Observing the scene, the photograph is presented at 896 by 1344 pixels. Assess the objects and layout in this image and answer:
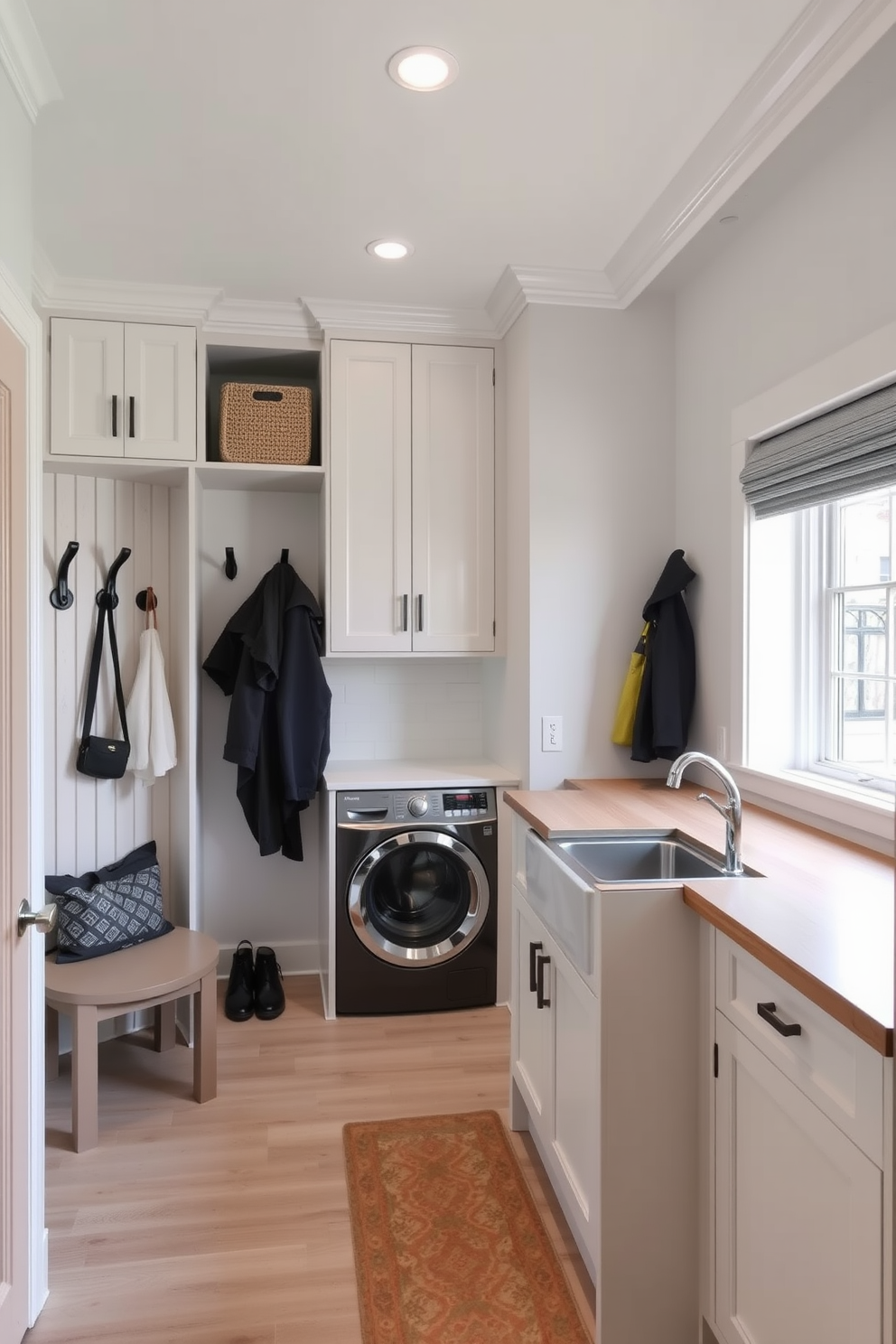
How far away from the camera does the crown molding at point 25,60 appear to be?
1.68 m

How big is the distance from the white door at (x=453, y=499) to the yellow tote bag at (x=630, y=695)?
0.61 meters

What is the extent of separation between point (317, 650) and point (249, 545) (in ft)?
2.06

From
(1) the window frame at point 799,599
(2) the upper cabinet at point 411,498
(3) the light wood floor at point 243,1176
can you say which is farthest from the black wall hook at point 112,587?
(1) the window frame at point 799,599

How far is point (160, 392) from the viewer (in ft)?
10.5

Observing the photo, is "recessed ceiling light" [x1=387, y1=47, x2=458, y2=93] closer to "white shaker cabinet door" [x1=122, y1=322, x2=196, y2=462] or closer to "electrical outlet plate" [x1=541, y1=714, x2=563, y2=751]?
"white shaker cabinet door" [x1=122, y1=322, x2=196, y2=462]

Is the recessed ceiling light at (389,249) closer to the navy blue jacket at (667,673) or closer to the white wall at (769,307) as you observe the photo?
the white wall at (769,307)

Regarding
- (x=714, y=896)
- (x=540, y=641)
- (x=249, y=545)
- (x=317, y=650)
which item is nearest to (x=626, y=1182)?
(x=714, y=896)

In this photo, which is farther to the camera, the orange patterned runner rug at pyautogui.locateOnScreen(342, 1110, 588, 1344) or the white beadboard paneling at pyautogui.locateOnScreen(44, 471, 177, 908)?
the white beadboard paneling at pyautogui.locateOnScreen(44, 471, 177, 908)

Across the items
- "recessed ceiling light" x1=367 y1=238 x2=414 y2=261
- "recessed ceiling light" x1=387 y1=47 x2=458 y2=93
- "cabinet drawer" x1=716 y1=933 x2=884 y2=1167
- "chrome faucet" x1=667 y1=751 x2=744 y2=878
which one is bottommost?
"cabinet drawer" x1=716 y1=933 x2=884 y2=1167

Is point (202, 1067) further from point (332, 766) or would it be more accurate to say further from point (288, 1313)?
point (332, 766)

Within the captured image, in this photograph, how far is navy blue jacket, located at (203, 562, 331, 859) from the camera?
3260mm

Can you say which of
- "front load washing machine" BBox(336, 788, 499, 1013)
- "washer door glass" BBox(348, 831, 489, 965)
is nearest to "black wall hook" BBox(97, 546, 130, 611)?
"front load washing machine" BBox(336, 788, 499, 1013)

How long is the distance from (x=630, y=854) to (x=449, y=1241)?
98cm

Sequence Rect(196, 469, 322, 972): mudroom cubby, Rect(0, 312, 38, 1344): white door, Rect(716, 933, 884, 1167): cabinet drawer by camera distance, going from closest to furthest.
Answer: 1. Rect(716, 933, 884, 1167): cabinet drawer
2. Rect(0, 312, 38, 1344): white door
3. Rect(196, 469, 322, 972): mudroom cubby
